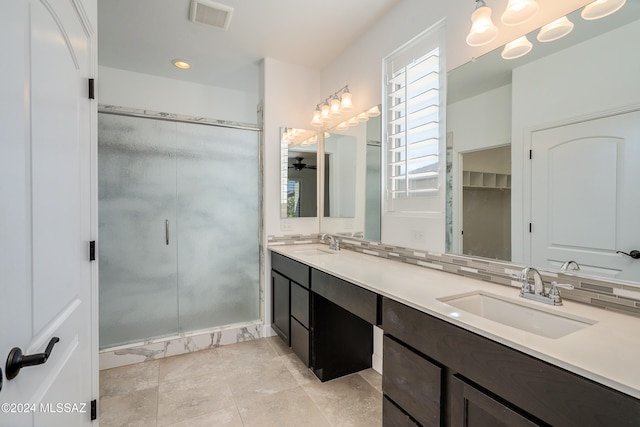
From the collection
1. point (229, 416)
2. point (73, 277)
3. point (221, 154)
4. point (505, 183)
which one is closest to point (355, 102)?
point (221, 154)

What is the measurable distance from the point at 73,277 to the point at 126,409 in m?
1.20

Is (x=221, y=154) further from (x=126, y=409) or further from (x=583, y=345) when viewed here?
(x=583, y=345)

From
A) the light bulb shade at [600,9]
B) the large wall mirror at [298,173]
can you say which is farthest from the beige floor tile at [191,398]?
the light bulb shade at [600,9]

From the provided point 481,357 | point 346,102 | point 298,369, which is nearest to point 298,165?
point 346,102

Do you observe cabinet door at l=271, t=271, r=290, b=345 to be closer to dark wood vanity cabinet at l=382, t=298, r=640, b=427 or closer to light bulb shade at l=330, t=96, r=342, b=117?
dark wood vanity cabinet at l=382, t=298, r=640, b=427

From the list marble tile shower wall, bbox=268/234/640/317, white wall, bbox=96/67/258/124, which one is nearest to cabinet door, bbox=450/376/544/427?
marble tile shower wall, bbox=268/234/640/317

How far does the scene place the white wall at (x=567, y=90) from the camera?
106cm

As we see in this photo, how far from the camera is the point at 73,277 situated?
3.77 ft

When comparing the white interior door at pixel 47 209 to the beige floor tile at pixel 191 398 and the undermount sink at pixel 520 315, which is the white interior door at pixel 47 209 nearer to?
the beige floor tile at pixel 191 398

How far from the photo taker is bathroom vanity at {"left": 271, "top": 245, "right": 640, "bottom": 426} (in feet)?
2.27

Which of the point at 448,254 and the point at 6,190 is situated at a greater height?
the point at 6,190

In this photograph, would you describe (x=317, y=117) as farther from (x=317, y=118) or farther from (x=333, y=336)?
(x=333, y=336)

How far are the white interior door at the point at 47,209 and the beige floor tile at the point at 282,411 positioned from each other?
2.78ft

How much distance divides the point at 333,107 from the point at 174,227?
1.82 m
